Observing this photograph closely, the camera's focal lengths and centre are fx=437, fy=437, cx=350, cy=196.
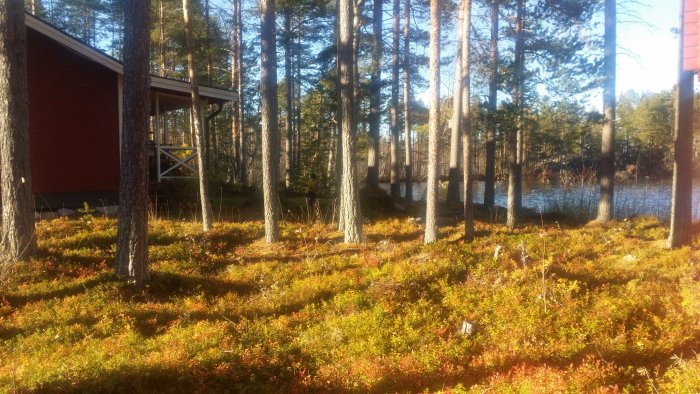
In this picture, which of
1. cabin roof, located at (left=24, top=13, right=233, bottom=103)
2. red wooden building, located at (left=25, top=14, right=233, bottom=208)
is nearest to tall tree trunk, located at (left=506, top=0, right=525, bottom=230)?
cabin roof, located at (left=24, top=13, right=233, bottom=103)

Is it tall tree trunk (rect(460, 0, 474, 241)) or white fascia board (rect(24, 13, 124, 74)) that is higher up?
white fascia board (rect(24, 13, 124, 74))

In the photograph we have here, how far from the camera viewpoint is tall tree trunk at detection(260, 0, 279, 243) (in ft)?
34.9

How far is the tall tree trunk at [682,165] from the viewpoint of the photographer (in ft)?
31.2

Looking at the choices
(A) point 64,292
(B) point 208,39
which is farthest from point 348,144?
(B) point 208,39

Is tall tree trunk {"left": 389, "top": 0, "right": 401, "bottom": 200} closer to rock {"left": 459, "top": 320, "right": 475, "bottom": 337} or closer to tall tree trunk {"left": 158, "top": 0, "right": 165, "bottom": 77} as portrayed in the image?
rock {"left": 459, "top": 320, "right": 475, "bottom": 337}

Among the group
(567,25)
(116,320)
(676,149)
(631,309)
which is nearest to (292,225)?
(116,320)

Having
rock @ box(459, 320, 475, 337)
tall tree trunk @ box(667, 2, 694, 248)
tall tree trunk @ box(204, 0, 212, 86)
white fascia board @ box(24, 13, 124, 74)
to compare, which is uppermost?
tall tree trunk @ box(204, 0, 212, 86)

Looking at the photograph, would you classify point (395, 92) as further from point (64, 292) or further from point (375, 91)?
point (64, 292)

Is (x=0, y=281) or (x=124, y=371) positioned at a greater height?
(x=0, y=281)

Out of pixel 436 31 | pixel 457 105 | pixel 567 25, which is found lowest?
pixel 457 105

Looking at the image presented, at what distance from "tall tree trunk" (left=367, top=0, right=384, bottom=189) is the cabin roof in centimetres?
625

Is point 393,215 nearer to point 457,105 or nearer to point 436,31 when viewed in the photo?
point 457,105

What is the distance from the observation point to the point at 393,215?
15.4 meters

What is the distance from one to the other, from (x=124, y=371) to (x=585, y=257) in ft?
29.3
